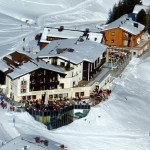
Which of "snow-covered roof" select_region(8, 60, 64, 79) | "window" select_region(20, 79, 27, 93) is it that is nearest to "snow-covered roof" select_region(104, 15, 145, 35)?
"snow-covered roof" select_region(8, 60, 64, 79)

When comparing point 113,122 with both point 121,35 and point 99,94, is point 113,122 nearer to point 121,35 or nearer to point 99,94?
point 99,94

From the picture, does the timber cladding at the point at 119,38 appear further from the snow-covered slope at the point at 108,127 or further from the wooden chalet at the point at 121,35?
the snow-covered slope at the point at 108,127

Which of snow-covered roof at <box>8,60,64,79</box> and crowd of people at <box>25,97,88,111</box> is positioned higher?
snow-covered roof at <box>8,60,64,79</box>

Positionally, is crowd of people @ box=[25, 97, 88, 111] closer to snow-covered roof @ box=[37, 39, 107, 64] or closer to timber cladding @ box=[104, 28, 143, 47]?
snow-covered roof @ box=[37, 39, 107, 64]

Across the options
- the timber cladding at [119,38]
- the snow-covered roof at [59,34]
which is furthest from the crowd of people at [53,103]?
the timber cladding at [119,38]

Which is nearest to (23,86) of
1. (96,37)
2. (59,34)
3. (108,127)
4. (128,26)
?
(108,127)
